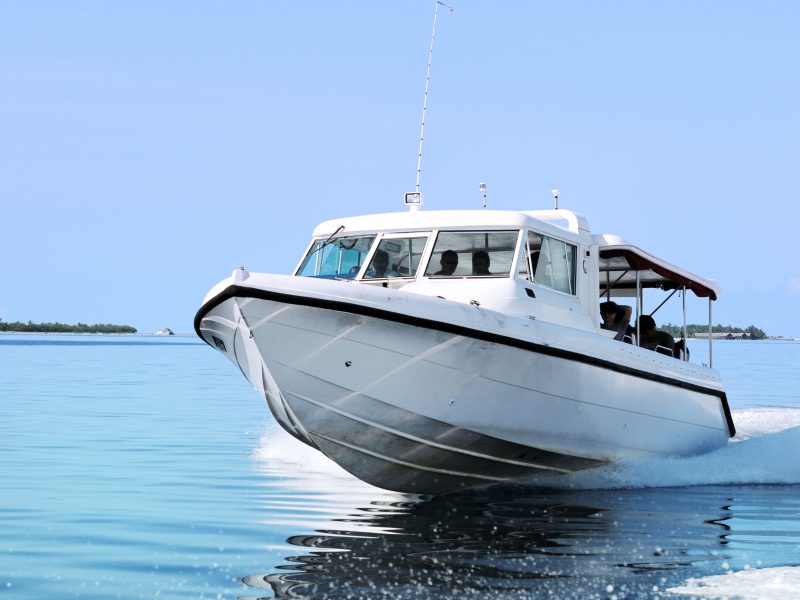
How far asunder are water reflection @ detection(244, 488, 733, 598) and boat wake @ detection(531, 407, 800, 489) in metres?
0.34

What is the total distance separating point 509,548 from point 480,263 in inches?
130

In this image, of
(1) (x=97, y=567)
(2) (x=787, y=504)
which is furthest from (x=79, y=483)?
(2) (x=787, y=504)

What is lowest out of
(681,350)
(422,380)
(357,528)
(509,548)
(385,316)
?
(357,528)

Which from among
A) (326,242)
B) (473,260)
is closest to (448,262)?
(473,260)

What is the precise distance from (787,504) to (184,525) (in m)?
6.35

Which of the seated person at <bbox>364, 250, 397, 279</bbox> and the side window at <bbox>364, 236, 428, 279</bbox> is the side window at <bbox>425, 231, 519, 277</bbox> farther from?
the seated person at <bbox>364, 250, 397, 279</bbox>

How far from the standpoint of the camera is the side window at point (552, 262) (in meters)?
11.1

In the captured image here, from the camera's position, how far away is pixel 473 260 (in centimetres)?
1084

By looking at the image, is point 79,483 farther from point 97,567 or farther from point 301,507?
point 97,567

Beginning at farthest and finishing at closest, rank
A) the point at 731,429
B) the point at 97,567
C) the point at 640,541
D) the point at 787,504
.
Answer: the point at 731,429
the point at 787,504
the point at 640,541
the point at 97,567

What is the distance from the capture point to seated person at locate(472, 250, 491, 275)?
10773 mm

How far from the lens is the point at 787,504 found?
11.3 meters

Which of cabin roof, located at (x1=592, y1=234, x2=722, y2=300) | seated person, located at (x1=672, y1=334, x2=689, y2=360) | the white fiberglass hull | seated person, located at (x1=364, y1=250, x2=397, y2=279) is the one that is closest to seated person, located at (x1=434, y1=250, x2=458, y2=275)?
seated person, located at (x1=364, y1=250, x2=397, y2=279)

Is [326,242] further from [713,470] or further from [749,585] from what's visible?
→ [749,585]
